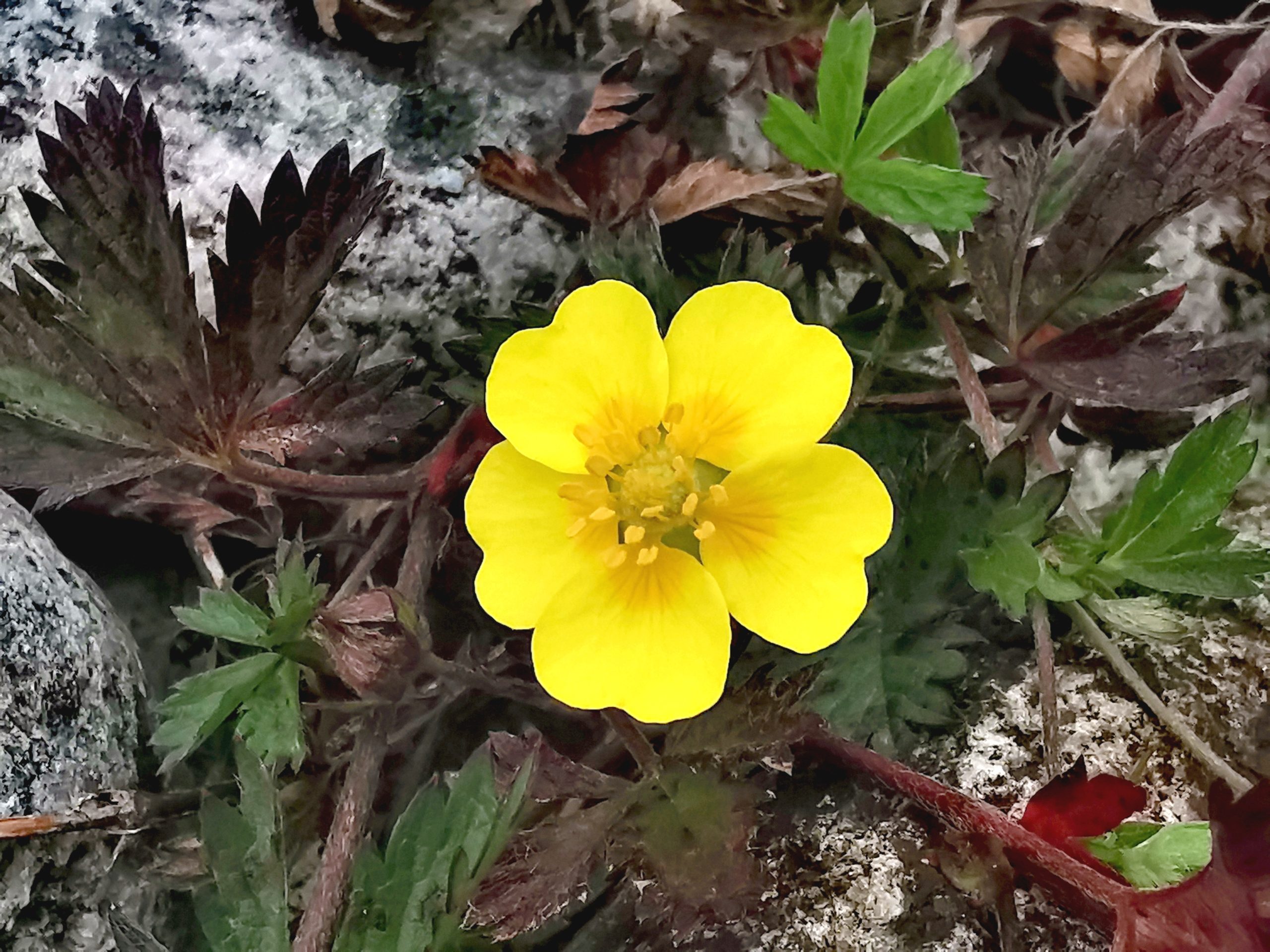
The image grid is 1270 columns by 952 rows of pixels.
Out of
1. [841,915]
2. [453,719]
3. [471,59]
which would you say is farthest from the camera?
[471,59]

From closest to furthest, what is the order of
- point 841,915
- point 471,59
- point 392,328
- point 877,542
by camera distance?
point 877,542 → point 841,915 → point 392,328 → point 471,59

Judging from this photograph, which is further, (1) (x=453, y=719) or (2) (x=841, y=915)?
(1) (x=453, y=719)

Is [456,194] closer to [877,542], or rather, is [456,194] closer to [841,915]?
[877,542]

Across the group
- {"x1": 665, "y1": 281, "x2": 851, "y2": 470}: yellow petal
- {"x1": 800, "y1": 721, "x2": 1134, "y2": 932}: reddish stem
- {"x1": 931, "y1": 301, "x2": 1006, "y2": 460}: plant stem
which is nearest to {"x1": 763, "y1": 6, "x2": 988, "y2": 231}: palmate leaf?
{"x1": 931, "y1": 301, "x2": 1006, "y2": 460}: plant stem

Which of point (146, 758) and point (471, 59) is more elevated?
point (471, 59)

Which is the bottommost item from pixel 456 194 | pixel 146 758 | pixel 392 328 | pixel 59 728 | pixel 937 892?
pixel 937 892

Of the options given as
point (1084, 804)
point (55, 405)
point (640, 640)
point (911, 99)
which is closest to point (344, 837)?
point (640, 640)

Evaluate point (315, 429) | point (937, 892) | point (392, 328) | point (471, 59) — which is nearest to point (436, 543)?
point (315, 429)
